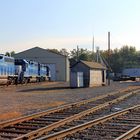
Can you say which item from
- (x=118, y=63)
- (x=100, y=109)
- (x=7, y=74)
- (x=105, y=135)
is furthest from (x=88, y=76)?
(x=118, y=63)

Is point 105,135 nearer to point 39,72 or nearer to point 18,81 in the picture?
point 18,81

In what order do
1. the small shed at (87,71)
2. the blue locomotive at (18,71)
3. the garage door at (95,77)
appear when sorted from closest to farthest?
the blue locomotive at (18,71)
the small shed at (87,71)
the garage door at (95,77)

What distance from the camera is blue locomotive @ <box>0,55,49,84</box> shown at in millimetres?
37897

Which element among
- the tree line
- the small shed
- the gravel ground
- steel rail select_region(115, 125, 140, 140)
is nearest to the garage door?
the small shed

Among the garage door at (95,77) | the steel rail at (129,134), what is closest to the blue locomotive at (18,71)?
the garage door at (95,77)

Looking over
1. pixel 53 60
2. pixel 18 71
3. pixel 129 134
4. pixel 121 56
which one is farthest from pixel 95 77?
pixel 121 56

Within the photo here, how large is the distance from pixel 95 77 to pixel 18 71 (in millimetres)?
10198

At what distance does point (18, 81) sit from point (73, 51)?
10524cm

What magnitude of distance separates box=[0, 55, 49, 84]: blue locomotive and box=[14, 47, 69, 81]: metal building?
21.3m

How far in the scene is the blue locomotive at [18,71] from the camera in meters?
37.9

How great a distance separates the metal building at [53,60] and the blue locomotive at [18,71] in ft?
69.8

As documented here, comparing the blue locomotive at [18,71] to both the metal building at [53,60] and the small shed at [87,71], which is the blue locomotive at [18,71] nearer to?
the small shed at [87,71]

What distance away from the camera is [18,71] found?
142ft

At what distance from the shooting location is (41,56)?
80.9 m
